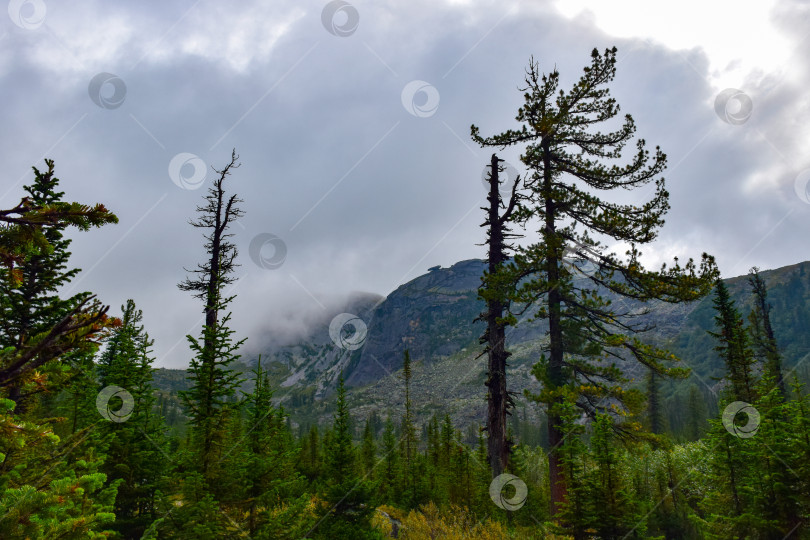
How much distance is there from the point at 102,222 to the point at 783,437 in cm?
1744

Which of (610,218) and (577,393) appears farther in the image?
(610,218)

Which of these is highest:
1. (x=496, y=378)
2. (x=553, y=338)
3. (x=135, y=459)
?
(x=553, y=338)

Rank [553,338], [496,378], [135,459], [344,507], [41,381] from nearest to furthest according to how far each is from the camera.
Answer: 1. [41,381]
2. [135,459]
3. [344,507]
4. [496,378]
5. [553,338]

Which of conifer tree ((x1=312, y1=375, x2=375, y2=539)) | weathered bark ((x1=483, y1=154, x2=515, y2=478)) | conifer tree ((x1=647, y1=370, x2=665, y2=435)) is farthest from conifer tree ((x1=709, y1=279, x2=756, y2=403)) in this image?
conifer tree ((x1=647, y1=370, x2=665, y2=435))

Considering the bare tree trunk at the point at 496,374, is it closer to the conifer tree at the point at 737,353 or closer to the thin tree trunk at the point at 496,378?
the thin tree trunk at the point at 496,378

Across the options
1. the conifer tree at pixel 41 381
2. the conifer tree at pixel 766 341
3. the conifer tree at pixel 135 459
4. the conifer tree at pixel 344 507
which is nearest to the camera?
the conifer tree at pixel 41 381

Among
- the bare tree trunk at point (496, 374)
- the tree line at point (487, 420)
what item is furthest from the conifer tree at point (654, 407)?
the bare tree trunk at point (496, 374)

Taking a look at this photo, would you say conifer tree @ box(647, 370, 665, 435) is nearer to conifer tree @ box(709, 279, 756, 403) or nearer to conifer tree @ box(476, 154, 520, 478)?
conifer tree @ box(709, 279, 756, 403)

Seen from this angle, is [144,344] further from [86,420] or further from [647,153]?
[647,153]

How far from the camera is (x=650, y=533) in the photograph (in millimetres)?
24094

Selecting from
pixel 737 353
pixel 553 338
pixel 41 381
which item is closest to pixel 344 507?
pixel 553 338

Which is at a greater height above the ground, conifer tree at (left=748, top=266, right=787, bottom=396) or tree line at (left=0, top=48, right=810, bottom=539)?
conifer tree at (left=748, top=266, right=787, bottom=396)

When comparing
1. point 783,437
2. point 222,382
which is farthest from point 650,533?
point 222,382

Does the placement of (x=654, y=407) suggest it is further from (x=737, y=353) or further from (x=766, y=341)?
(x=737, y=353)
